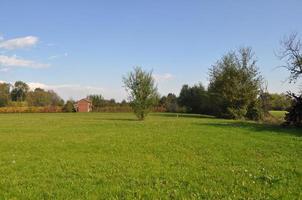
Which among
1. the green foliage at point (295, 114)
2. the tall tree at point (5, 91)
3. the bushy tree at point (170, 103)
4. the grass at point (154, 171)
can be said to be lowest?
the grass at point (154, 171)

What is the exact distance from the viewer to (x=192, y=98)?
96.4 metres

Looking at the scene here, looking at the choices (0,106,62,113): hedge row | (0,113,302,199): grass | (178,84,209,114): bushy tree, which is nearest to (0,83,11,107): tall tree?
(0,106,62,113): hedge row

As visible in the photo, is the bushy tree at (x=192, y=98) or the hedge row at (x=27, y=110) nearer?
the bushy tree at (x=192, y=98)

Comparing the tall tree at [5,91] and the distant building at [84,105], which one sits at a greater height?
the tall tree at [5,91]

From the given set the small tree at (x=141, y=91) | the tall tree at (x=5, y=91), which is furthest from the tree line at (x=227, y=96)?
the tall tree at (x=5, y=91)

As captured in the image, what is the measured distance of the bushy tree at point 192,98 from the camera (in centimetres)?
9225

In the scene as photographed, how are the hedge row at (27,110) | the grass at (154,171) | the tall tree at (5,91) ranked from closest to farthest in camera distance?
the grass at (154,171) < the hedge row at (27,110) < the tall tree at (5,91)

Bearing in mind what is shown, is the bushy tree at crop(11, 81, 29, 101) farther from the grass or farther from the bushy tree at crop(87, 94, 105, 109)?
the grass

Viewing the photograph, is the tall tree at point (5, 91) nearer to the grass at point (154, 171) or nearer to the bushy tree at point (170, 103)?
the bushy tree at point (170, 103)

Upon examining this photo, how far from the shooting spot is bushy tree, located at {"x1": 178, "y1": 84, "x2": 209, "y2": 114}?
303ft

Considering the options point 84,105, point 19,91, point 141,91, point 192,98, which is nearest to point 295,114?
point 141,91

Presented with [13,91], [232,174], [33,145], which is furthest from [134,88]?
[13,91]

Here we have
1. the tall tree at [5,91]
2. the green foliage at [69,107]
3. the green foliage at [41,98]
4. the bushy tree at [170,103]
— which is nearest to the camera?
the bushy tree at [170,103]

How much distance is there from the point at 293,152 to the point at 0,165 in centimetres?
1061
